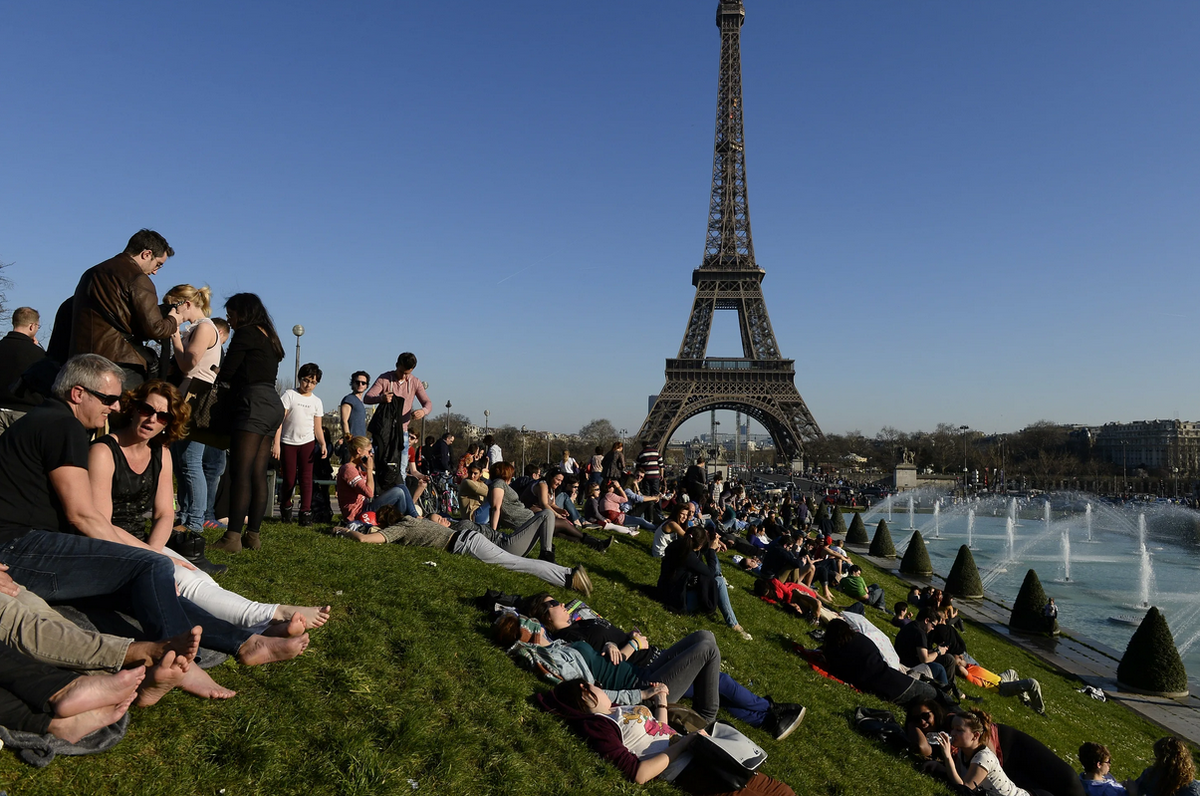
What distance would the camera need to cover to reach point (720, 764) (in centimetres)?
462

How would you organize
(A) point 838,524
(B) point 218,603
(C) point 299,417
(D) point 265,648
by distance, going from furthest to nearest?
(A) point 838,524 → (C) point 299,417 → (B) point 218,603 → (D) point 265,648

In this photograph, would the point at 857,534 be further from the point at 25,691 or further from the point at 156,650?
the point at 25,691

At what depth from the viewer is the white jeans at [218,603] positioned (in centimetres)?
414

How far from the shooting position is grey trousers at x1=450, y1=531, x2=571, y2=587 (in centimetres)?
786

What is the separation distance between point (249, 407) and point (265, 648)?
238 cm

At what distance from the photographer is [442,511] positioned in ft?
40.8

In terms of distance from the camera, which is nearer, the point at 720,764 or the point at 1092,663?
the point at 720,764

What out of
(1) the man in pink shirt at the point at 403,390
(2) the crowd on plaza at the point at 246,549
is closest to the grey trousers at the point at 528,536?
(2) the crowd on plaza at the point at 246,549

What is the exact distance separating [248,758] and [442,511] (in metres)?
9.11

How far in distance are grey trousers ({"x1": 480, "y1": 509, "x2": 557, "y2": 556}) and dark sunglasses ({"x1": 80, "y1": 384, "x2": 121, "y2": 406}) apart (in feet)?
15.8

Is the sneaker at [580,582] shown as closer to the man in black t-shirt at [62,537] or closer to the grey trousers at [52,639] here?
the man in black t-shirt at [62,537]

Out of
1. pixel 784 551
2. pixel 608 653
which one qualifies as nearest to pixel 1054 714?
pixel 784 551

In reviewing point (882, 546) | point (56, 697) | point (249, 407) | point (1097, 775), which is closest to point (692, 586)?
point (1097, 775)

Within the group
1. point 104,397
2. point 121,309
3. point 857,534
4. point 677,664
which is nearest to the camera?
point 104,397
